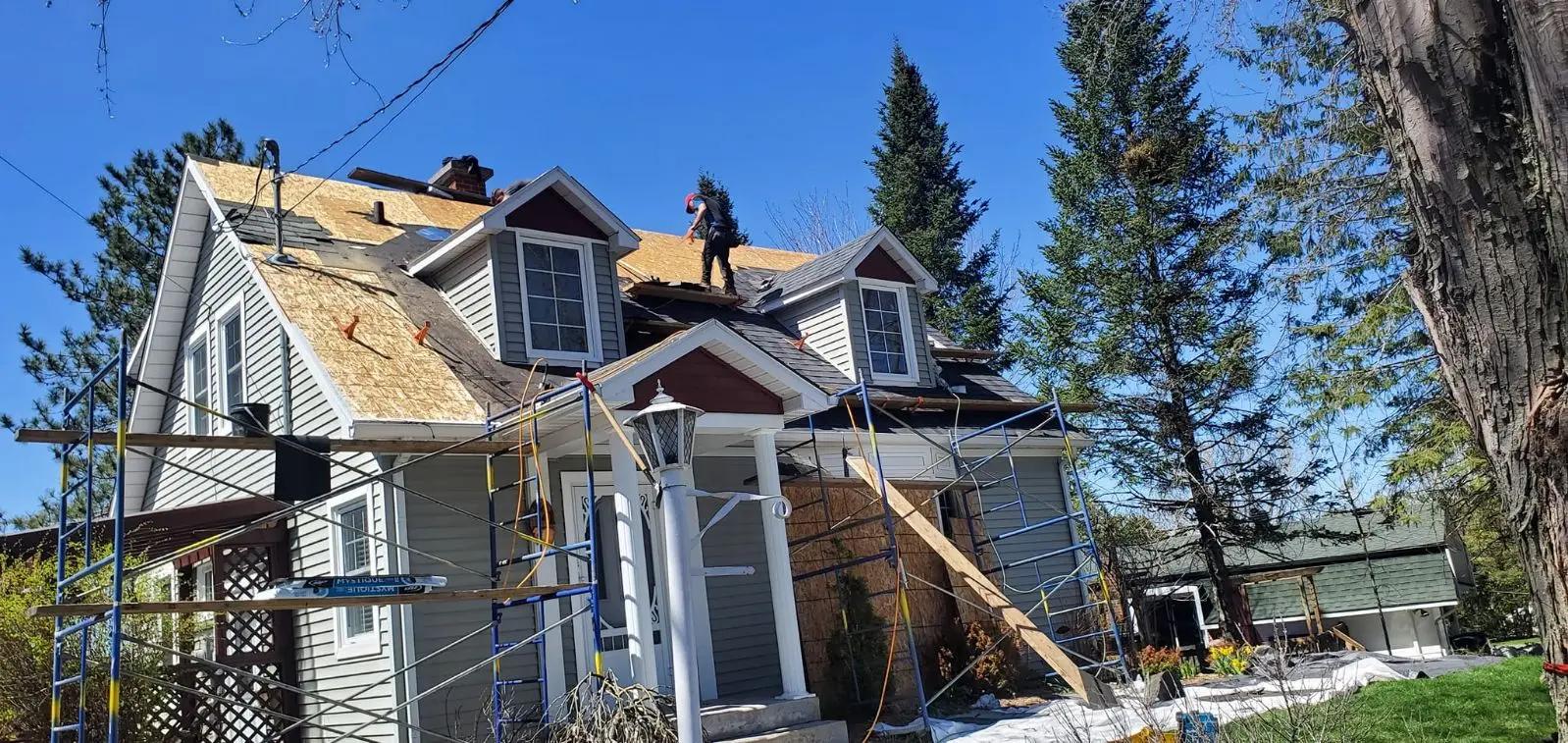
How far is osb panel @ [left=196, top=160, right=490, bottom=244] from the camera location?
1364 centimetres

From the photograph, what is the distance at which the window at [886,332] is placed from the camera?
16016mm

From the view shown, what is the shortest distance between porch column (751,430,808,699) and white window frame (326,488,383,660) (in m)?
3.66

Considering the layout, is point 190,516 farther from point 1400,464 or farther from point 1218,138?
point 1218,138

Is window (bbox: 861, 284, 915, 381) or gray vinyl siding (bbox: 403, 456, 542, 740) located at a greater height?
window (bbox: 861, 284, 915, 381)

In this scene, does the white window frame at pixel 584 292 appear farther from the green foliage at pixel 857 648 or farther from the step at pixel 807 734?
the step at pixel 807 734

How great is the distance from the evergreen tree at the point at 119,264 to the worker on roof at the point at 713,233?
52.7ft

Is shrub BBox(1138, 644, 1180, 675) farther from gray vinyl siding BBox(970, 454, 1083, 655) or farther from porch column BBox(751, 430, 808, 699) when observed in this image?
porch column BBox(751, 430, 808, 699)

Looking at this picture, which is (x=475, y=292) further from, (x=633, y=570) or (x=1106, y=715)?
(x=1106, y=715)

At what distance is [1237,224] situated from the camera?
1978 centimetres

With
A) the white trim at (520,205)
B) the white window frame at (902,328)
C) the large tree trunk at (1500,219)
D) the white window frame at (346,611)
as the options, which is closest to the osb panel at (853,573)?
the white window frame at (902,328)

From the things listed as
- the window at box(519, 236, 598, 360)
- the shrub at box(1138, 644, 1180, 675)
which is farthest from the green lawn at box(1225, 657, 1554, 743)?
the window at box(519, 236, 598, 360)

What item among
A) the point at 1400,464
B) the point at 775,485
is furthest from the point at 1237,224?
the point at 775,485

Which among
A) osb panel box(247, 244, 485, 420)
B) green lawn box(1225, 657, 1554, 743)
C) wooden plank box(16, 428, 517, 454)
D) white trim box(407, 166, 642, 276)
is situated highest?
white trim box(407, 166, 642, 276)

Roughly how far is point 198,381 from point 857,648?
9.02 metres
